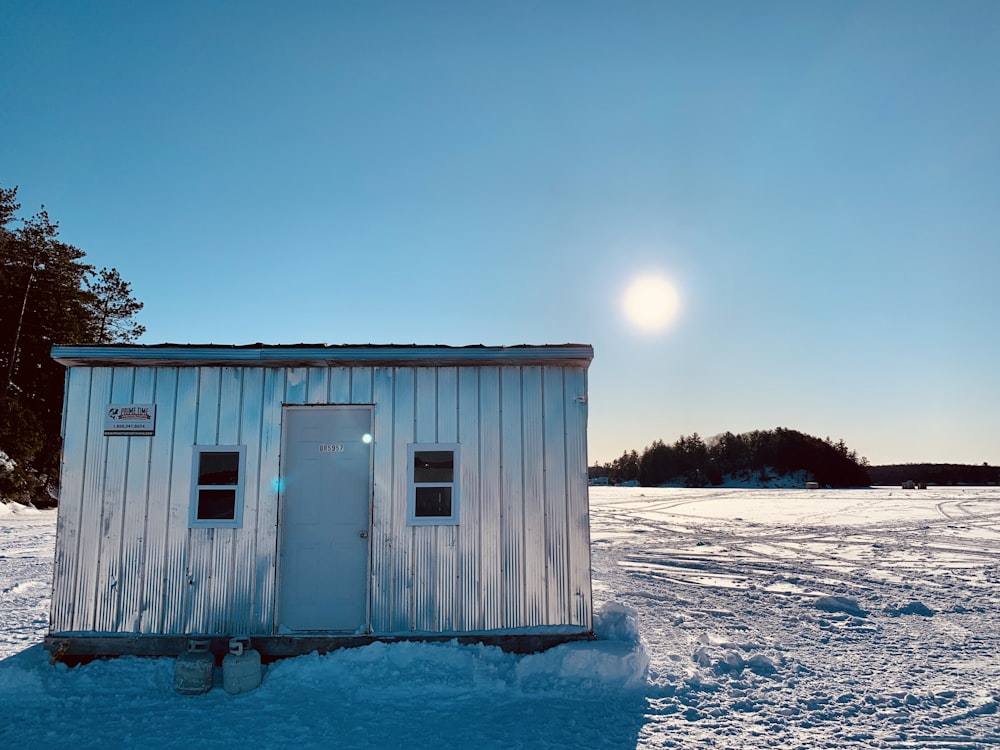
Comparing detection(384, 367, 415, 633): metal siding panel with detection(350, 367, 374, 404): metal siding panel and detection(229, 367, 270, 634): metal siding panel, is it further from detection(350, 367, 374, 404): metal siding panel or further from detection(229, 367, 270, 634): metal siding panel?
detection(229, 367, 270, 634): metal siding panel

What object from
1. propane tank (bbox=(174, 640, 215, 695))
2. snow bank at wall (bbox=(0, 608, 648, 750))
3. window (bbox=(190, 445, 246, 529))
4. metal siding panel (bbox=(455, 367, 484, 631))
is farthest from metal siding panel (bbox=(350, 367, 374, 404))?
propane tank (bbox=(174, 640, 215, 695))

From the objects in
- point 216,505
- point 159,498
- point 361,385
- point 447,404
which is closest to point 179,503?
point 159,498

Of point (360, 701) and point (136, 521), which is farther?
point (136, 521)

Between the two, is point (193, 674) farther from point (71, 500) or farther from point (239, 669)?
point (71, 500)

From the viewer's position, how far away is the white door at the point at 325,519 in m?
6.89

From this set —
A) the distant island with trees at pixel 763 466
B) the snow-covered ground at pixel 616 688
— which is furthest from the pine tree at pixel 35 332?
the distant island with trees at pixel 763 466

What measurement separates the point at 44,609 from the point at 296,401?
17.5 feet

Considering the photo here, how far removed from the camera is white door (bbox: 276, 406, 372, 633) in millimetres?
6891

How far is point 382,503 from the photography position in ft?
22.8

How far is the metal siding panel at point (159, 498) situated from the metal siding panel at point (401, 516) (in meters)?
2.47

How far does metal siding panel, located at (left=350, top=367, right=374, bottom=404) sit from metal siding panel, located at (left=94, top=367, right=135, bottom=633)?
2506 millimetres

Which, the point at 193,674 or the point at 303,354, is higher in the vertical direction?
the point at 303,354

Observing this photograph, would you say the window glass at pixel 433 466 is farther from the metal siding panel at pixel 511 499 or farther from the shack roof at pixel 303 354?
the shack roof at pixel 303 354

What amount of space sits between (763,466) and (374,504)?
4175 inches
